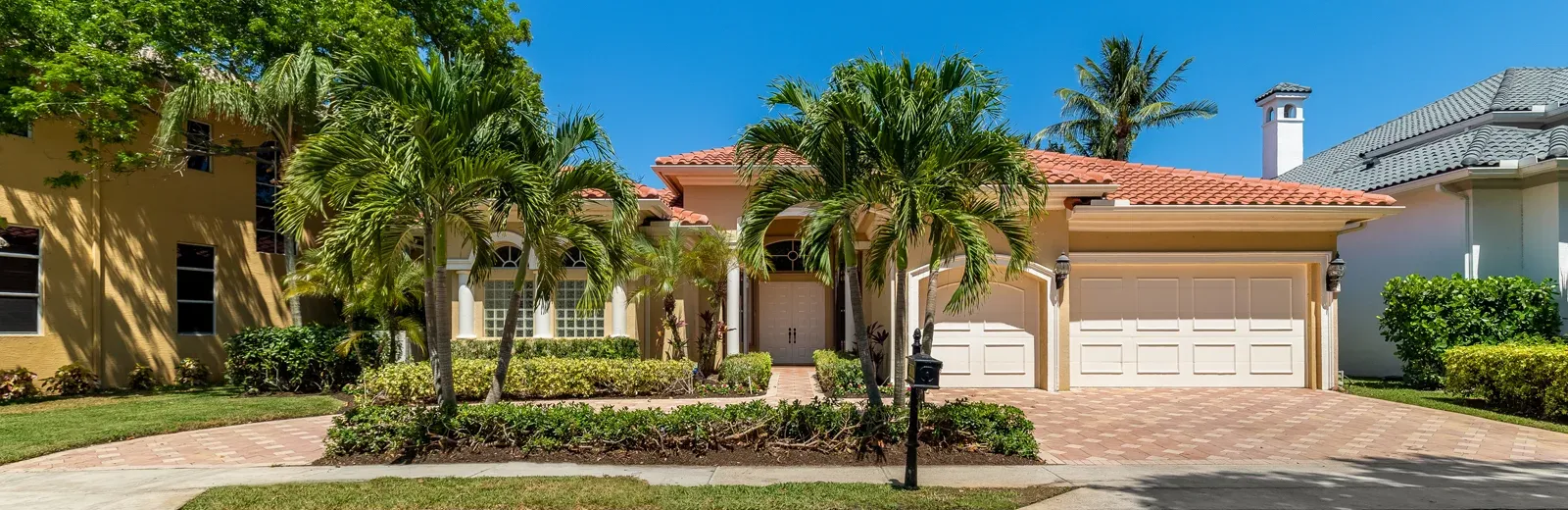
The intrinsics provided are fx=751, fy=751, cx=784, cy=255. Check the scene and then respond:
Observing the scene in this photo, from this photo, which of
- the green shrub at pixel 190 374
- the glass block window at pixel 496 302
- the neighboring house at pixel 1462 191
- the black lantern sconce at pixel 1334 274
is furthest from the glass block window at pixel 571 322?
the neighboring house at pixel 1462 191

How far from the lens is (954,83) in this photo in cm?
714

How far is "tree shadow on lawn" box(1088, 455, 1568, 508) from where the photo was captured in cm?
561

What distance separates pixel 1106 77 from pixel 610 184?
2534 cm

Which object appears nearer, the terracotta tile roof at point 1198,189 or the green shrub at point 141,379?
the terracotta tile roof at point 1198,189

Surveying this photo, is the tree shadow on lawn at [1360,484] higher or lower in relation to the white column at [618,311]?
lower

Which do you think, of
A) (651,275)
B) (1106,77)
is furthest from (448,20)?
(1106,77)

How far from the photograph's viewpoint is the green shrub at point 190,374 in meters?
13.8

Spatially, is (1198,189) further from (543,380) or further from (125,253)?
(125,253)

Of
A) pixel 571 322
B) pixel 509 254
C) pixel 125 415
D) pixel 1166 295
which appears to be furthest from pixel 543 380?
pixel 1166 295

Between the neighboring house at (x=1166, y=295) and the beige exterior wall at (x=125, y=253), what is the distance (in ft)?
30.0

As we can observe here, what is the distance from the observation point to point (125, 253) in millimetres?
13539

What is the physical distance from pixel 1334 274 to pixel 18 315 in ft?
70.0

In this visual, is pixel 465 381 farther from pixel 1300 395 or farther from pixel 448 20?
pixel 1300 395

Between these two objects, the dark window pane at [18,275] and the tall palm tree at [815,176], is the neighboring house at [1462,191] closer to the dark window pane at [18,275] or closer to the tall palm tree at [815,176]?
the tall palm tree at [815,176]
